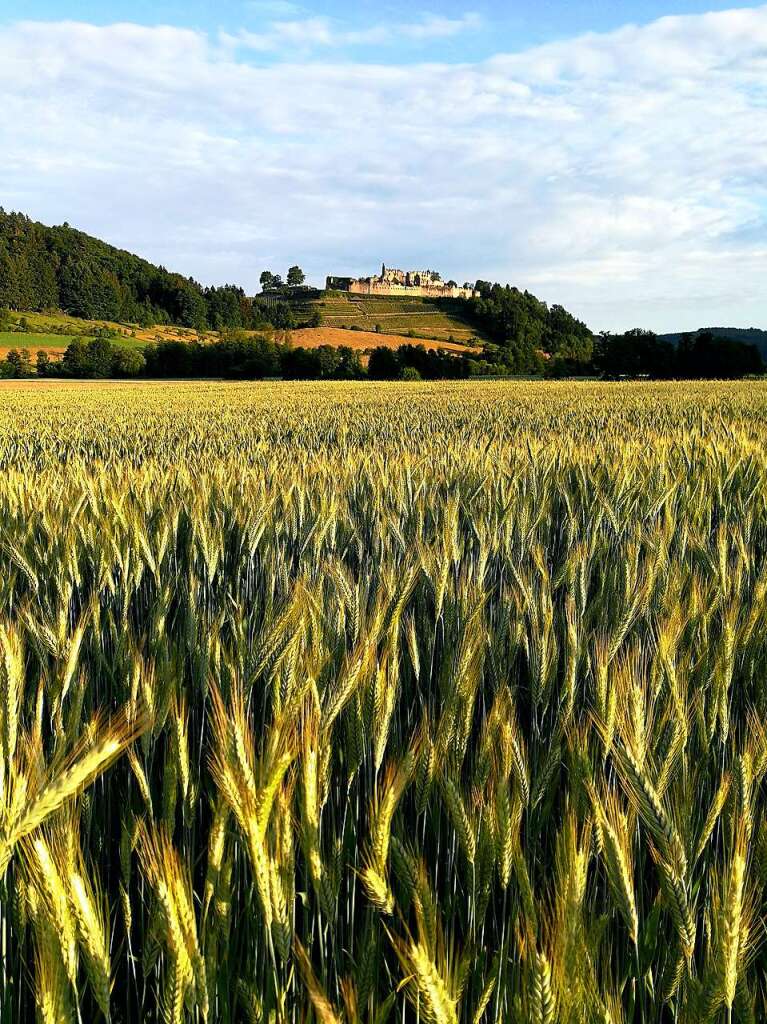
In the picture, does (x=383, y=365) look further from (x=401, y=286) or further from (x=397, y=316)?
(x=401, y=286)

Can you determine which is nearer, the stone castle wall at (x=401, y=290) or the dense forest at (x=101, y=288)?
the dense forest at (x=101, y=288)

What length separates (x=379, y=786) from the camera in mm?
1358

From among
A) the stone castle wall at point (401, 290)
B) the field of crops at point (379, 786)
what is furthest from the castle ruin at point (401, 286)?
the field of crops at point (379, 786)

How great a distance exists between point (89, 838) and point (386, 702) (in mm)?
601

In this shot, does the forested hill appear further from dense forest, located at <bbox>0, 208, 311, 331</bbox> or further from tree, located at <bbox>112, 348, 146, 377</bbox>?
tree, located at <bbox>112, 348, 146, 377</bbox>

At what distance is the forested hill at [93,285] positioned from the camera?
10938cm

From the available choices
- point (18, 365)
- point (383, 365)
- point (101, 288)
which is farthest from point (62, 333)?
point (383, 365)

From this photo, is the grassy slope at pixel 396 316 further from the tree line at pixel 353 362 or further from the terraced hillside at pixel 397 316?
the tree line at pixel 353 362

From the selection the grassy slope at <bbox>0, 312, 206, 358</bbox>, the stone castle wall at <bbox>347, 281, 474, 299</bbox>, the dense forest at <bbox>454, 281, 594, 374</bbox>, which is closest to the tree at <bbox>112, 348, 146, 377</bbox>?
the grassy slope at <bbox>0, 312, 206, 358</bbox>

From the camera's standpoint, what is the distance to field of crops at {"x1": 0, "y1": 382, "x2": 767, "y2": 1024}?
0.78 metres

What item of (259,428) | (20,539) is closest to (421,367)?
(259,428)

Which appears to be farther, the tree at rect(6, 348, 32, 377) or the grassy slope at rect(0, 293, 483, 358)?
the grassy slope at rect(0, 293, 483, 358)

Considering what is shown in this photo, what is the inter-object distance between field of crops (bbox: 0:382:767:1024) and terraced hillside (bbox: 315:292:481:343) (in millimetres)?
104139

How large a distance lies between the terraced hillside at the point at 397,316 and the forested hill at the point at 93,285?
15.2m
